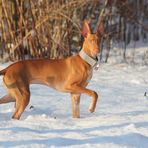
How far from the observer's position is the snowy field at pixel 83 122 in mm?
5746

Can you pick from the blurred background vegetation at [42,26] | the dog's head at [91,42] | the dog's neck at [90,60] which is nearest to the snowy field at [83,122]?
the dog's neck at [90,60]

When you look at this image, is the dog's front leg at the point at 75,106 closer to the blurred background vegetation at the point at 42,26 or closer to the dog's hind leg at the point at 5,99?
the dog's hind leg at the point at 5,99

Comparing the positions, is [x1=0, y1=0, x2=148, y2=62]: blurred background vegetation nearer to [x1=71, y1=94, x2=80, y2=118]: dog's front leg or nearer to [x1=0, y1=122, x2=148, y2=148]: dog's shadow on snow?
[x1=71, y1=94, x2=80, y2=118]: dog's front leg

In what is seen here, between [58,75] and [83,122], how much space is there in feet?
2.44

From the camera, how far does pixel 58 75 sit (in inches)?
281

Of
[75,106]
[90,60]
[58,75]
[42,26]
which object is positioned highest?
[90,60]

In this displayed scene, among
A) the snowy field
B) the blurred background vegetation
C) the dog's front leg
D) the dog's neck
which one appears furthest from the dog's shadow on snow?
the blurred background vegetation

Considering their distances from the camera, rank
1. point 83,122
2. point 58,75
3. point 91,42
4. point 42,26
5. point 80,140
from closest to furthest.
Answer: point 80,140 < point 83,122 < point 91,42 < point 58,75 < point 42,26

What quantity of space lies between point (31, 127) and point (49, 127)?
0.64 ft

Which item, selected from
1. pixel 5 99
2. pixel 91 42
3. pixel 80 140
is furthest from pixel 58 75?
pixel 80 140

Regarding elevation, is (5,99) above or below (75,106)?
above

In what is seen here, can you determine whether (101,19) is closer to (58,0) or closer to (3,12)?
(58,0)

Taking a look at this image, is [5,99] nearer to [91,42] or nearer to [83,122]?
[83,122]

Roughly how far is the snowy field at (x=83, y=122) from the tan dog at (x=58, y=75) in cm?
22
